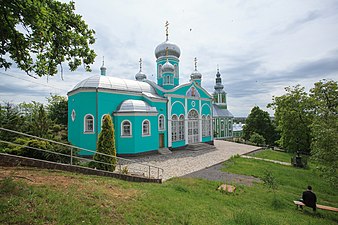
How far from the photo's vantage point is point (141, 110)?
53.9 ft

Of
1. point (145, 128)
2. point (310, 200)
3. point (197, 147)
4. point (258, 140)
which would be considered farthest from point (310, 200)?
point (258, 140)

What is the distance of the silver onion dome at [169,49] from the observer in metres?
23.6

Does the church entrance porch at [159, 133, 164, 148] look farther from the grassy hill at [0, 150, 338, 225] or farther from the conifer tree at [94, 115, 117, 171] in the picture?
the grassy hill at [0, 150, 338, 225]

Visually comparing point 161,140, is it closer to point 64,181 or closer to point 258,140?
point 64,181

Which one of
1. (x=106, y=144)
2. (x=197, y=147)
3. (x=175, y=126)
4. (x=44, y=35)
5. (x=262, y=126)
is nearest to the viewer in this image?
(x=44, y=35)

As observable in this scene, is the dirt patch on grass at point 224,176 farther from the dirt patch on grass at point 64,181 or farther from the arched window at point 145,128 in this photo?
the arched window at point 145,128

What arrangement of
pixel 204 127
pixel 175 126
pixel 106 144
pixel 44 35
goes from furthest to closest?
pixel 204 127
pixel 175 126
pixel 106 144
pixel 44 35

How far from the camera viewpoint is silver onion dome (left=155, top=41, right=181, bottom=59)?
23625 millimetres

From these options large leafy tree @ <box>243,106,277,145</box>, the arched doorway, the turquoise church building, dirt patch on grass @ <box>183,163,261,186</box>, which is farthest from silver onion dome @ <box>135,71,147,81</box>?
large leafy tree @ <box>243,106,277,145</box>

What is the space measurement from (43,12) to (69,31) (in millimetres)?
1196

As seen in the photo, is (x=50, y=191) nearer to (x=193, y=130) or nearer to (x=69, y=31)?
Result: (x=69, y=31)

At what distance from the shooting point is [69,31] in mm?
5410

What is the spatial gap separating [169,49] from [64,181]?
20755 mm

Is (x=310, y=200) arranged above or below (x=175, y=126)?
below
